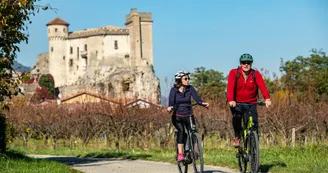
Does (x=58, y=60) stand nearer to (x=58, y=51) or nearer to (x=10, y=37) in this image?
(x=58, y=51)

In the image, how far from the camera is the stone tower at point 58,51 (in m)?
127

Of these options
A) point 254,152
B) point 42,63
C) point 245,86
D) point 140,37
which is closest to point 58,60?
point 42,63

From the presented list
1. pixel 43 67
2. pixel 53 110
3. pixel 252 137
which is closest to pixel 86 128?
pixel 53 110

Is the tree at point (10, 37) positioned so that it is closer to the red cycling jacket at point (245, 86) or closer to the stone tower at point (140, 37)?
the red cycling jacket at point (245, 86)

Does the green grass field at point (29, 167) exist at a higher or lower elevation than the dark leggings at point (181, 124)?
lower

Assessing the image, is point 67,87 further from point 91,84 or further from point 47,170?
point 47,170

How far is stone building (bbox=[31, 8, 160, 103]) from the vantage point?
11762cm

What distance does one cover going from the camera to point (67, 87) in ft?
390

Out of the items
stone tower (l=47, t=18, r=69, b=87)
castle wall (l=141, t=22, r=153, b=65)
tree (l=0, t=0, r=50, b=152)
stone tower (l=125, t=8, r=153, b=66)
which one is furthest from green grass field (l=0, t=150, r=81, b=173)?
stone tower (l=47, t=18, r=69, b=87)

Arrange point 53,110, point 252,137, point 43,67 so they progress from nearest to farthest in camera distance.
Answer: point 252,137, point 53,110, point 43,67

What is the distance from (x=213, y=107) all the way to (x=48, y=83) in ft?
300

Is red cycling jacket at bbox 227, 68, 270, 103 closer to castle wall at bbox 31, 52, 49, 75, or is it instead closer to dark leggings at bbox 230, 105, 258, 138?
dark leggings at bbox 230, 105, 258, 138

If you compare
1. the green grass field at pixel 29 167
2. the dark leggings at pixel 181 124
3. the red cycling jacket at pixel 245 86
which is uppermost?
the red cycling jacket at pixel 245 86

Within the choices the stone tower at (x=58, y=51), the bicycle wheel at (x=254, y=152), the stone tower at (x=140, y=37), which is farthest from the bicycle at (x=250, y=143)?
the stone tower at (x=58, y=51)
